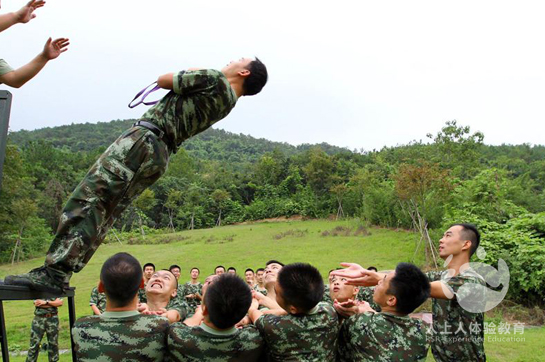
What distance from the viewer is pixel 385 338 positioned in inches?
94.3

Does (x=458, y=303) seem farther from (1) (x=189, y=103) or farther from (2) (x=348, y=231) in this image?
(2) (x=348, y=231)

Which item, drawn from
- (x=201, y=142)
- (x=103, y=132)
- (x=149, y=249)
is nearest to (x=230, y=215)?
(x=149, y=249)

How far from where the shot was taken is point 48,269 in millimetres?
2254

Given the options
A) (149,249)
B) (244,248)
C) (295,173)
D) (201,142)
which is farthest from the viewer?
(201,142)

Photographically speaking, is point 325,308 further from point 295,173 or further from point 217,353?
point 295,173

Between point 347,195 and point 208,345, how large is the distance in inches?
1154

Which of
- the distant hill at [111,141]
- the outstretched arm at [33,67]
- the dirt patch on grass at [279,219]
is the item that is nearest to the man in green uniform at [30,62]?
the outstretched arm at [33,67]

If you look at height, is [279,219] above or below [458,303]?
below

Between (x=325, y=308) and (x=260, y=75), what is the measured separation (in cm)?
155

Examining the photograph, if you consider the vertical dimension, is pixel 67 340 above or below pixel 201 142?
below

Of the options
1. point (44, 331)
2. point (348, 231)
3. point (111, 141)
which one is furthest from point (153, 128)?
point (111, 141)

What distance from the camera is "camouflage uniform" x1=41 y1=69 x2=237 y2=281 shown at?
7.42 ft

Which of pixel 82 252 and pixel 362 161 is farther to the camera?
pixel 362 161

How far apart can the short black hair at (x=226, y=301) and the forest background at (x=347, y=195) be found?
907 centimetres
